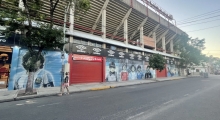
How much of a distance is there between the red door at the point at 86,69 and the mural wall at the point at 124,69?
1.52m

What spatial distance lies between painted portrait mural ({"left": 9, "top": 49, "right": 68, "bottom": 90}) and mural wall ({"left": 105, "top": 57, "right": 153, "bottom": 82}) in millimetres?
7437

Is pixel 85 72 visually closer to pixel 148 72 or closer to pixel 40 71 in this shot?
pixel 40 71

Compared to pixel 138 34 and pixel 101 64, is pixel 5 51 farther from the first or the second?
pixel 138 34

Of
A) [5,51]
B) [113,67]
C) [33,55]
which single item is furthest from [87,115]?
[113,67]

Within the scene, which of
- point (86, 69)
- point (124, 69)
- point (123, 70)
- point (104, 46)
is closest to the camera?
point (86, 69)

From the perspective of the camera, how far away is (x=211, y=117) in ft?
14.3

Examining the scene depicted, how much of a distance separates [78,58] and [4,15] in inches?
332

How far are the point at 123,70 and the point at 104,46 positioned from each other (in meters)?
5.57

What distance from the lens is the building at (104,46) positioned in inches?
521

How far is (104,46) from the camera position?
18281 mm

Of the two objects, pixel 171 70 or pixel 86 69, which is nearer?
pixel 86 69

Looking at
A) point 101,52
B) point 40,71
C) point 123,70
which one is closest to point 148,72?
point 123,70

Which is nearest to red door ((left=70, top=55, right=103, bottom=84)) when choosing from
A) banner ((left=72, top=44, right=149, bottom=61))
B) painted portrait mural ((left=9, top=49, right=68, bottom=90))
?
banner ((left=72, top=44, right=149, bottom=61))

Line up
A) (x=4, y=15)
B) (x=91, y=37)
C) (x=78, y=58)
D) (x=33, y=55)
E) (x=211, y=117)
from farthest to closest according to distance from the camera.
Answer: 1. (x=91, y=37)
2. (x=78, y=58)
3. (x=33, y=55)
4. (x=4, y=15)
5. (x=211, y=117)
